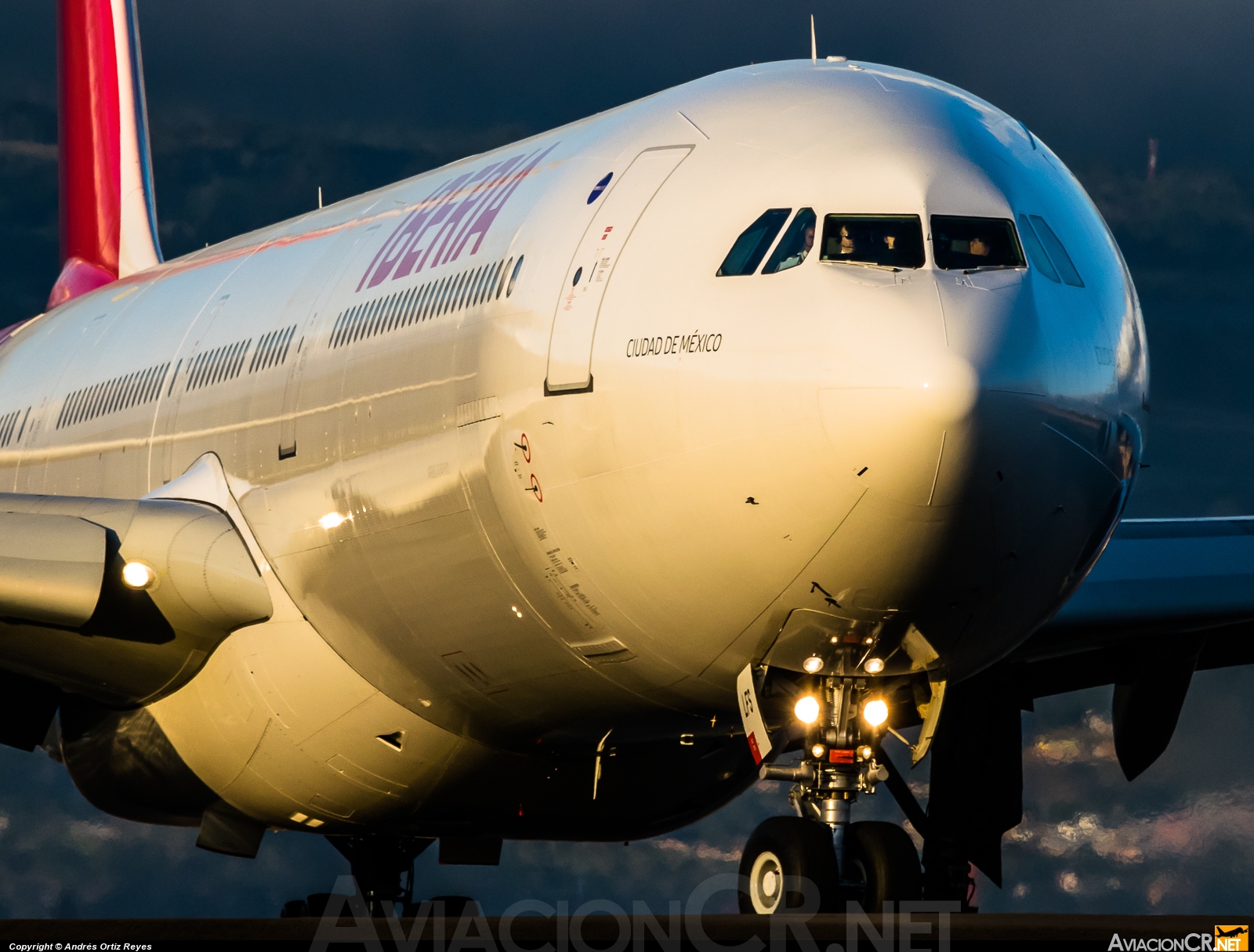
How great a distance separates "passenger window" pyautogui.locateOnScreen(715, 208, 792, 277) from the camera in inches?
350

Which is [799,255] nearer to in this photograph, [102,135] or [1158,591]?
[1158,591]

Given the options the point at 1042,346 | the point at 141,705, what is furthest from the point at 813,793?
the point at 141,705

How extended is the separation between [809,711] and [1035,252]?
252 cm

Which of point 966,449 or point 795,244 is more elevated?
point 795,244

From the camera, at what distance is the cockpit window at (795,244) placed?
28.8 ft

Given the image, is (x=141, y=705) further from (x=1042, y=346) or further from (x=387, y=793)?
(x=1042, y=346)

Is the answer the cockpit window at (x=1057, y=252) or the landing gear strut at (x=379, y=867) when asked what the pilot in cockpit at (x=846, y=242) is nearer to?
the cockpit window at (x=1057, y=252)

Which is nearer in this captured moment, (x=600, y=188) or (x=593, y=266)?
(x=593, y=266)

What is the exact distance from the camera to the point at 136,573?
12617 millimetres

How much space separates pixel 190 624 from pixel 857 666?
18.2 ft

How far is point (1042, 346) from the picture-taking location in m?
8.43

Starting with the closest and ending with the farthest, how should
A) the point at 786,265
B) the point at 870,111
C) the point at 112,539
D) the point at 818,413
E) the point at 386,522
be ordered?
the point at 818,413 → the point at 786,265 → the point at 870,111 → the point at 386,522 → the point at 112,539

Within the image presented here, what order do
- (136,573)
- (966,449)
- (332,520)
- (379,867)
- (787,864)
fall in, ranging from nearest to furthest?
(966,449), (787,864), (332,520), (136,573), (379,867)

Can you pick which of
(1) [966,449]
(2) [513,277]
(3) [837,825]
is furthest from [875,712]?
(2) [513,277]
